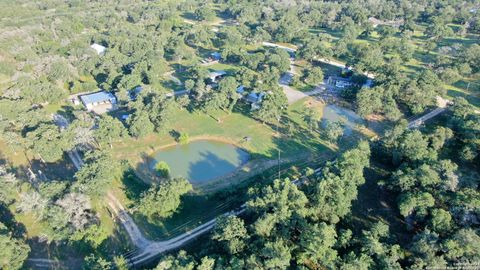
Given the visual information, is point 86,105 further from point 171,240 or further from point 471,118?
point 471,118

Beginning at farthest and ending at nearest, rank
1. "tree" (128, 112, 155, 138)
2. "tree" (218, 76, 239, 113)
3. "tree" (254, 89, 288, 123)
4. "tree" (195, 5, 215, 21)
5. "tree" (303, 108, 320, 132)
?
"tree" (195, 5, 215, 21), "tree" (218, 76, 239, 113), "tree" (254, 89, 288, 123), "tree" (303, 108, 320, 132), "tree" (128, 112, 155, 138)

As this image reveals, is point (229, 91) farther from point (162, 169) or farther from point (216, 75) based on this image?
point (162, 169)

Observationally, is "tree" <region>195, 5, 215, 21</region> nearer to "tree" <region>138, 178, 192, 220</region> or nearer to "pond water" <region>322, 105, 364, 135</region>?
"pond water" <region>322, 105, 364, 135</region>

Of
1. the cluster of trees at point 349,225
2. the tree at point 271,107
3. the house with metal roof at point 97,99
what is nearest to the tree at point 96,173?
the cluster of trees at point 349,225

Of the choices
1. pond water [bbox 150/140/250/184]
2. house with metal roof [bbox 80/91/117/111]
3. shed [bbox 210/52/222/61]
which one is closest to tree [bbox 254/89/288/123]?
pond water [bbox 150/140/250/184]

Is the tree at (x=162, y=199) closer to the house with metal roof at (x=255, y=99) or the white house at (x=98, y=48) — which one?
the house with metal roof at (x=255, y=99)

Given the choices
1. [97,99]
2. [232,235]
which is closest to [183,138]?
[97,99]
